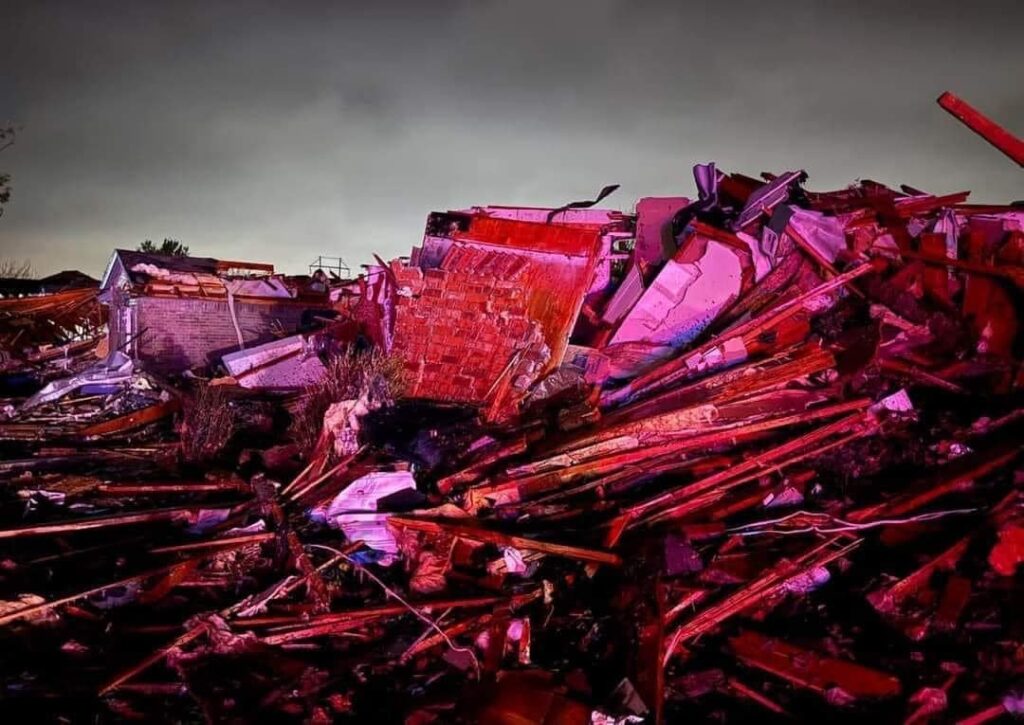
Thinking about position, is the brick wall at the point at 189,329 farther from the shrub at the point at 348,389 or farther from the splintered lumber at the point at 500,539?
the splintered lumber at the point at 500,539

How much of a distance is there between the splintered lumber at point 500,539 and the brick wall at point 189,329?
8.22m

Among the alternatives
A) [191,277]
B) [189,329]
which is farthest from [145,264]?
[189,329]

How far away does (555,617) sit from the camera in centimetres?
527

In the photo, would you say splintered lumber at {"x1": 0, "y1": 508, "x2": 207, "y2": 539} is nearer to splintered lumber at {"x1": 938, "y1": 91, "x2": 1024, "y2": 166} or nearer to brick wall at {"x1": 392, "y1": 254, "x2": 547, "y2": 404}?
brick wall at {"x1": 392, "y1": 254, "x2": 547, "y2": 404}

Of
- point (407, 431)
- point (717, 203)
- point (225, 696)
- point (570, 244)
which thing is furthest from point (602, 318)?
point (225, 696)

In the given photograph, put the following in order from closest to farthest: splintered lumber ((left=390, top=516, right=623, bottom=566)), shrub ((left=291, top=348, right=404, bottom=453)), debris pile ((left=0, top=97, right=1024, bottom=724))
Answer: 1. debris pile ((left=0, top=97, right=1024, bottom=724))
2. splintered lumber ((left=390, top=516, right=623, bottom=566))
3. shrub ((left=291, top=348, right=404, bottom=453))

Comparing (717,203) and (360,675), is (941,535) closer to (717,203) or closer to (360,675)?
(360,675)

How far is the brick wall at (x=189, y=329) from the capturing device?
12539 mm

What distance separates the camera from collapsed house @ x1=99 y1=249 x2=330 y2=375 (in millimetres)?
12500

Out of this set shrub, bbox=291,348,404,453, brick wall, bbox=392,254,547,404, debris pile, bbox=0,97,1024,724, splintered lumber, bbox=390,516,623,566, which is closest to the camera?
debris pile, bbox=0,97,1024,724

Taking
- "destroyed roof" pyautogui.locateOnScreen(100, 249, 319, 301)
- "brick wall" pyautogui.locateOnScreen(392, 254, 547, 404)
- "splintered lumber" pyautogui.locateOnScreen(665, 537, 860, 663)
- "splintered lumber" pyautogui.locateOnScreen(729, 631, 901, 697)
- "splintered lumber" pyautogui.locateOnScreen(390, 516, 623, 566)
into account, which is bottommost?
"splintered lumber" pyautogui.locateOnScreen(729, 631, 901, 697)

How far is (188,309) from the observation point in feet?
42.1

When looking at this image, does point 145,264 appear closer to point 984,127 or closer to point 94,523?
point 94,523

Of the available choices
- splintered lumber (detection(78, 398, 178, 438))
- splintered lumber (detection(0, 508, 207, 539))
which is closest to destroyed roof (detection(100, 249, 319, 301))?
splintered lumber (detection(78, 398, 178, 438))
